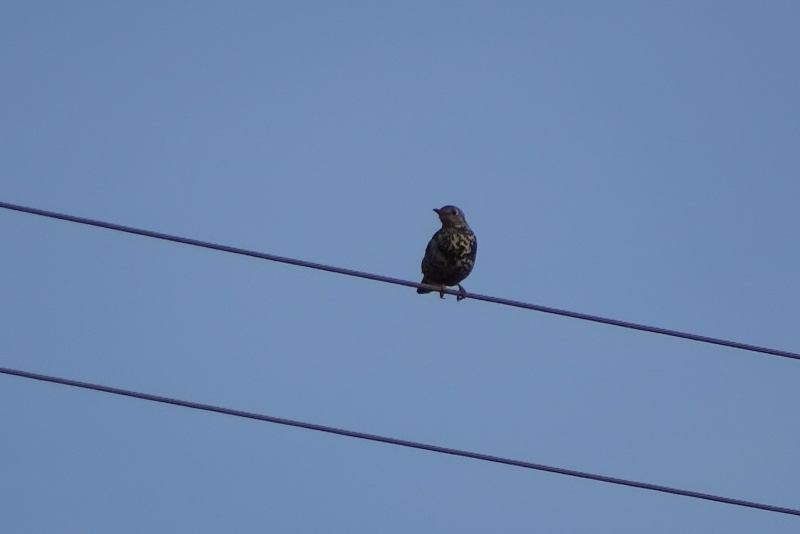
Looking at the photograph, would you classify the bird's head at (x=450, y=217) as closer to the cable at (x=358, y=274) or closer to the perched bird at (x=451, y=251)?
the perched bird at (x=451, y=251)

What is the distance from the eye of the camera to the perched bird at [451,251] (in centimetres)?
1514

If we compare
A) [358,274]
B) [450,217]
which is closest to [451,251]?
[450,217]

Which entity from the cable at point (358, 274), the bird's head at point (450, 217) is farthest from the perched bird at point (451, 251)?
the cable at point (358, 274)

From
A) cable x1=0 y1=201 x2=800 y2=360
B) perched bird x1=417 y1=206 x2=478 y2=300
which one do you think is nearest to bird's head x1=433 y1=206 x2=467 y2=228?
perched bird x1=417 y1=206 x2=478 y2=300

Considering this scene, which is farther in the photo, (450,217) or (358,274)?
(450,217)

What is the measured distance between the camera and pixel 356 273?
9438 mm

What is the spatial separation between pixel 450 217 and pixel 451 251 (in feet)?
1.26

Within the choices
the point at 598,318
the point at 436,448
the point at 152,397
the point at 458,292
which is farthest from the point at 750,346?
the point at 458,292

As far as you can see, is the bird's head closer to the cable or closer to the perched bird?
the perched bird

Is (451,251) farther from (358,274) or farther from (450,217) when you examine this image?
(358,274)

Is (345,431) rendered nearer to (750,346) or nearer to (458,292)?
(750,346)

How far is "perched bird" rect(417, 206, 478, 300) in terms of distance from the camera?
1514 cm

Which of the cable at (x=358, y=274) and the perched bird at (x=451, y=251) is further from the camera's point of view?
the perched bird at (x=451, y=251)

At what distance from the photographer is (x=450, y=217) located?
15297mm
